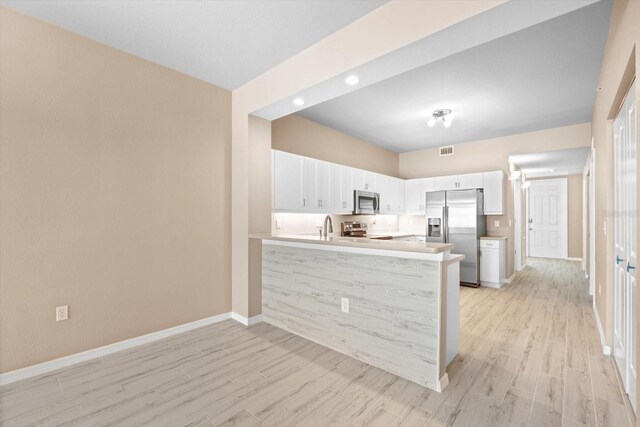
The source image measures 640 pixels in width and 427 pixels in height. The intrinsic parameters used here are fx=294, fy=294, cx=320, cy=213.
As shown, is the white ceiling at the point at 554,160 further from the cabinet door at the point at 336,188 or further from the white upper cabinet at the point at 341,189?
the cabinet door at the point at 336,188

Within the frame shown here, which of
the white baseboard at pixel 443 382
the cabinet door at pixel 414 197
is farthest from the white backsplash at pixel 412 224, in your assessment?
the white baseboard at pixel 443 382

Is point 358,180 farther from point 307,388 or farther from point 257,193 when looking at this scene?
point 307,388

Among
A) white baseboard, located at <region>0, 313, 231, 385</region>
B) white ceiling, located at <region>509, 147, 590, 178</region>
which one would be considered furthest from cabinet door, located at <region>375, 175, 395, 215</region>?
white baseboard, located at <region>0, 313, 231, 385</region>

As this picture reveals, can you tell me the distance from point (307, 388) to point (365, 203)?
11.6 feet

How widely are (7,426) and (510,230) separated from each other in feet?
23.1

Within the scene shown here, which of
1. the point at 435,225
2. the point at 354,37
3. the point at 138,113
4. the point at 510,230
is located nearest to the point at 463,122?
the point at 435,225

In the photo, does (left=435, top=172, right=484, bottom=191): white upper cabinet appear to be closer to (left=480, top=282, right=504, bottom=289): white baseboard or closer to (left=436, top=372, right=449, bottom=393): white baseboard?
(left=480, top=282, right=504, bottom=289): white baseboard

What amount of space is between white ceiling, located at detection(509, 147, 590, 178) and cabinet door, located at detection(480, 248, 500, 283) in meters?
1.87

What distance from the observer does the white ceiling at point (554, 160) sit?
5.37 m

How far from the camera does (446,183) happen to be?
5980 mm

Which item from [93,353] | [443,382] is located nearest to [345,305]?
[443,382]

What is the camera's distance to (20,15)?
7.53 ft

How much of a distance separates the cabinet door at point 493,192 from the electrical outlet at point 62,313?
20.3 feet

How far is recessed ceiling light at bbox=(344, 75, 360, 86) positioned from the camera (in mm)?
2502
